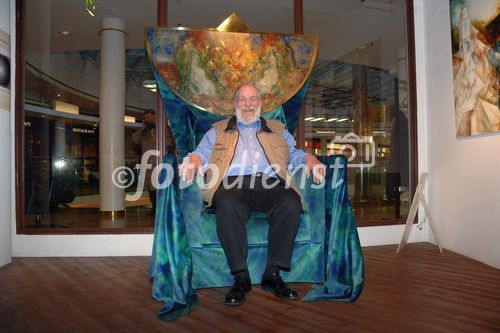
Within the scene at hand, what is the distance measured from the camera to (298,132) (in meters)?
3.26

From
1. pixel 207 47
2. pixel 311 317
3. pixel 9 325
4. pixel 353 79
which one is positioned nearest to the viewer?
pixel 9 325

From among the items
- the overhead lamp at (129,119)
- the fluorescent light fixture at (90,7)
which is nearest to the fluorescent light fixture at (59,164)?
the overhead lamp at (129,119)

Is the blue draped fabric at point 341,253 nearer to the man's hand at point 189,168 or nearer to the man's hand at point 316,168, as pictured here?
the man's hand at point 316,168

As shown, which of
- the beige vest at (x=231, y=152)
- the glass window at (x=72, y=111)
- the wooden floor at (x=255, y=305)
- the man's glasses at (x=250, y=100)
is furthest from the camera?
the glass window at (x=72, y=111)

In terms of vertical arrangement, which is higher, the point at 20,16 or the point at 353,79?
the point at 20,16

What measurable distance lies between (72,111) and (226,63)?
154cm

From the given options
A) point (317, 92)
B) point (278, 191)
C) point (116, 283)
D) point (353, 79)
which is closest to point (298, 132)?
point (317, 92)

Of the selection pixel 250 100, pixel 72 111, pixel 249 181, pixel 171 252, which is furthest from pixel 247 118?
pixel 72 111

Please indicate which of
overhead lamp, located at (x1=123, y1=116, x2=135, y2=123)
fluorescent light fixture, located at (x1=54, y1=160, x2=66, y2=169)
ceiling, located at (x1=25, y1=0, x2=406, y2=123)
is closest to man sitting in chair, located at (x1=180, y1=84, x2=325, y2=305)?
ceiling, located at (x1=25, y1=0, x2=406, y2=123)

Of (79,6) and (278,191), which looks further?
(79,6)

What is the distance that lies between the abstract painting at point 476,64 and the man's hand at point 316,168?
128 centimetres

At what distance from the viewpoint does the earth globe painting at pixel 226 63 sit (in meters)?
2.68

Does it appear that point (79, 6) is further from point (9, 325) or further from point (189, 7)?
point (9, 325)

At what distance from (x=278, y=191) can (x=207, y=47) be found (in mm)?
1324
